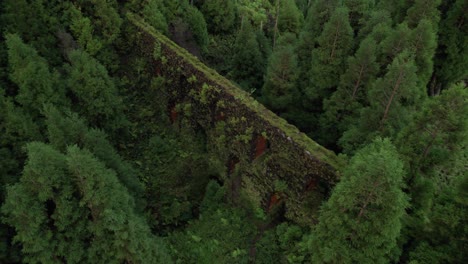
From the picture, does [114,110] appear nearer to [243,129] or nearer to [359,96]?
[243,129]

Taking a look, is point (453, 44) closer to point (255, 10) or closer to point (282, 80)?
point (282, 80)

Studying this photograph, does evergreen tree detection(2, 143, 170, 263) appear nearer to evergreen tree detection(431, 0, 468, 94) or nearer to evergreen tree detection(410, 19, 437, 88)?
evergreen tree detection(410, 19, 437, 88)

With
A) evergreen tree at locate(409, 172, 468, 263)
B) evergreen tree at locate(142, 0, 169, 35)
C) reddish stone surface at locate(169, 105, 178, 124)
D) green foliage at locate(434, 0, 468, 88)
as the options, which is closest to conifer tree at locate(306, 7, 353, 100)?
green foliage at locate(434, 0, 468, 88)

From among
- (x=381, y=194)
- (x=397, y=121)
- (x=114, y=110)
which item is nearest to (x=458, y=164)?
(x=397, y=121)

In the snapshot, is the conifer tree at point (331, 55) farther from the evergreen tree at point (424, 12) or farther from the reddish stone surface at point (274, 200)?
the reddish stone surface at point (274, 200)

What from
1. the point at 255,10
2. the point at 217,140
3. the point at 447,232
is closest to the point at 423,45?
the point at 447,232

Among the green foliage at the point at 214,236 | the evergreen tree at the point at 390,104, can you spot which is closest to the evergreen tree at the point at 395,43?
the evergreen tree at the point at 390,104
